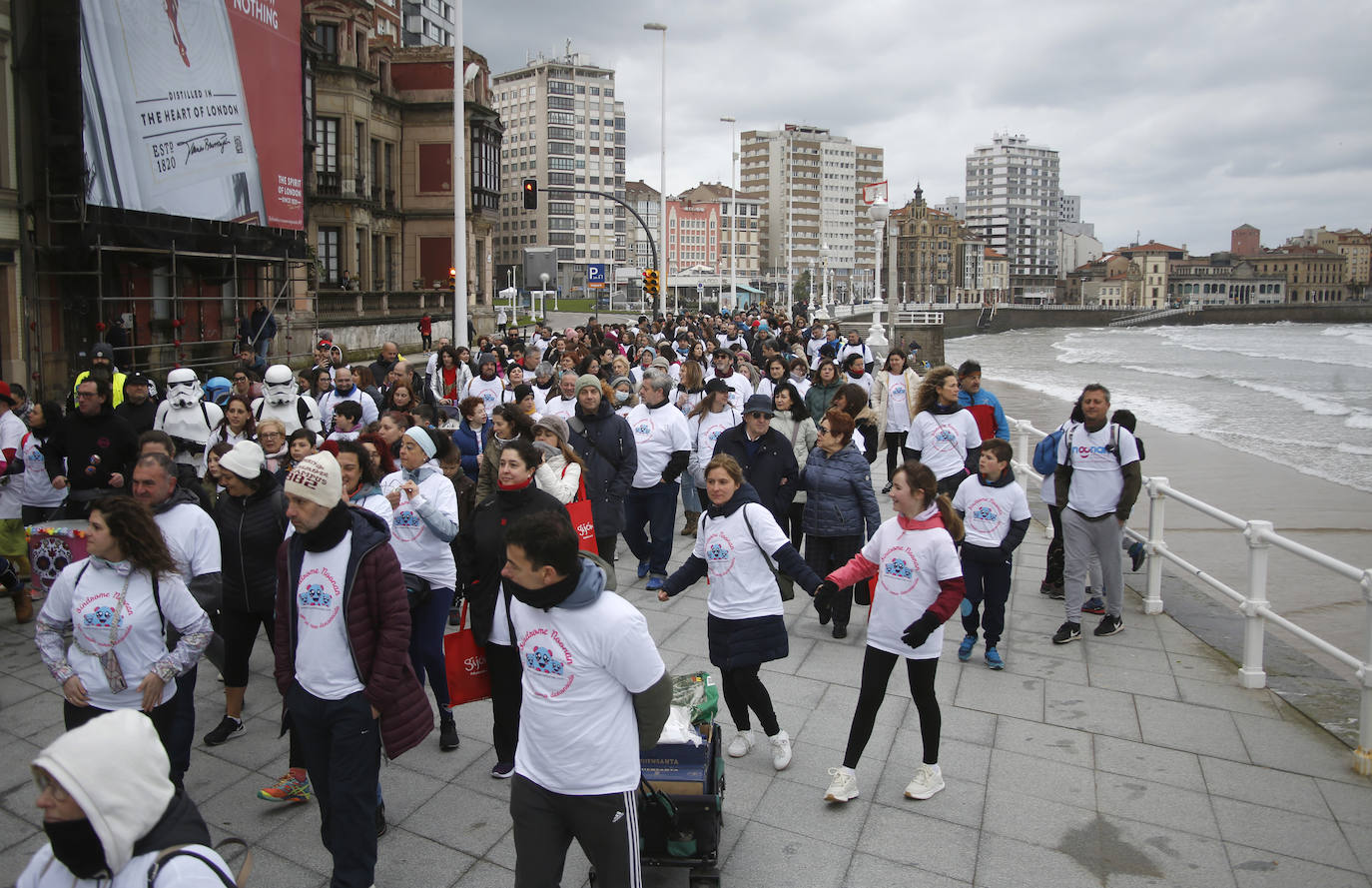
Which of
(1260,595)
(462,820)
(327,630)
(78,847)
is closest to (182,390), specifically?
(462,820)

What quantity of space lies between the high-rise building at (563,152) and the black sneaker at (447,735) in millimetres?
132741

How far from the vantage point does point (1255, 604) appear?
21.2 feet

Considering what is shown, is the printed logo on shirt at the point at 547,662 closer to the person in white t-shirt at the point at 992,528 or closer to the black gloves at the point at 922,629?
the black gloves at the point at 922,629

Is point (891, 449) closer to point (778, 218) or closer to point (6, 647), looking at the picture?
point (6, 647)

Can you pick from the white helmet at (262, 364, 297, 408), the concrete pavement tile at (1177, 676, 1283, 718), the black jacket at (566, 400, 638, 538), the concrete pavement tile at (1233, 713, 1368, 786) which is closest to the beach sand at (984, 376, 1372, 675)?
the concrete pavement tile at (1177, 676, 1283, 718)

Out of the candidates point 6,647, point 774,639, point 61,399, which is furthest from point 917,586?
point 61,399

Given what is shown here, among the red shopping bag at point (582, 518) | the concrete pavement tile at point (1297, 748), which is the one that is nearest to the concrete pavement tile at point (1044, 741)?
the concrete pavement tile at point (1297, 748)

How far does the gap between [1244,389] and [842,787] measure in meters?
43.7

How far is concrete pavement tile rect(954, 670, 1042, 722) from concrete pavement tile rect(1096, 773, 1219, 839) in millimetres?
880

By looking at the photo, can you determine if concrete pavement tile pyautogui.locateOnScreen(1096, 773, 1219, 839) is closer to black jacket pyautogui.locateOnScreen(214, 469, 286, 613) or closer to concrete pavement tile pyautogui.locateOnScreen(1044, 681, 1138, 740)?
concrete pavement tile pyautogui.locateOnScreen(1044, 681, 1138, 740)

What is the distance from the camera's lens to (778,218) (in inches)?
7028

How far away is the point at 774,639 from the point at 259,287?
26726 mm

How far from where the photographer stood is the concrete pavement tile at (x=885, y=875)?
4.24 m

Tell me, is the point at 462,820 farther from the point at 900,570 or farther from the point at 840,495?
the point at 840,495
